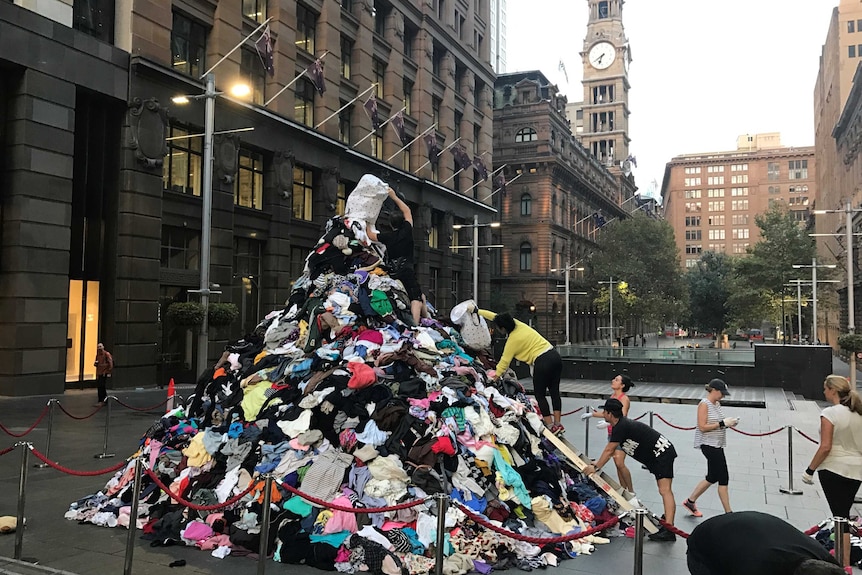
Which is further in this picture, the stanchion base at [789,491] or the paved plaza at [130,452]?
the stanchion base at [789,491]

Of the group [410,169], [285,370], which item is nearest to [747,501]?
[285,370]

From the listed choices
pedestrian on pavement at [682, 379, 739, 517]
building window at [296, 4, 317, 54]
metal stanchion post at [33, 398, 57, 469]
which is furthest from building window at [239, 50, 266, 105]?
pedestrian on pavement at [682, 379, 739, 517]

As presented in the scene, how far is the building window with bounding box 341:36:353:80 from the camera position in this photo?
115 feet

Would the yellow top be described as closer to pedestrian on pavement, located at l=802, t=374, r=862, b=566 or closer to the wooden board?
the wooden board

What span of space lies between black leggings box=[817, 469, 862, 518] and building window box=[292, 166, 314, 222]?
27.1m

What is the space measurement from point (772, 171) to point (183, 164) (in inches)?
5871

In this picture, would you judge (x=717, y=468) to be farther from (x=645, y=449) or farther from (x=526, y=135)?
(x=526, y=135)

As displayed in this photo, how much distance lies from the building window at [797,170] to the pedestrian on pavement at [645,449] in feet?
517

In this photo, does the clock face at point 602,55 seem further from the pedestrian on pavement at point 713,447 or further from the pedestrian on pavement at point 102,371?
the pedestrian on pavement at point 713,447

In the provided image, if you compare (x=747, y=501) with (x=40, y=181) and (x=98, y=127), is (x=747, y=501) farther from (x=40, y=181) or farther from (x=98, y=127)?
(x=98, y=127)

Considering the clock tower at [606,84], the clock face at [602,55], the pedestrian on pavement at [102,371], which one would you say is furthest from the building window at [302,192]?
the clock face at [602,55]

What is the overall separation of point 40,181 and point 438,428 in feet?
56.4

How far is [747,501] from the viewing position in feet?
30.6

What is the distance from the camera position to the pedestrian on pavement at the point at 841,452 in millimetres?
6598
